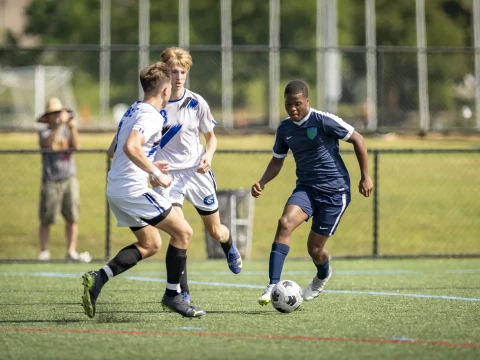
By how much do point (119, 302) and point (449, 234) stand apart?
436 inches

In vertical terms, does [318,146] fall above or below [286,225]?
above

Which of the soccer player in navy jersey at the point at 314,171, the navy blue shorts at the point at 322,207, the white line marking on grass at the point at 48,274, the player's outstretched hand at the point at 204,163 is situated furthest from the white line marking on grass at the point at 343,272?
the player's outstretched hand at the point at 204,163

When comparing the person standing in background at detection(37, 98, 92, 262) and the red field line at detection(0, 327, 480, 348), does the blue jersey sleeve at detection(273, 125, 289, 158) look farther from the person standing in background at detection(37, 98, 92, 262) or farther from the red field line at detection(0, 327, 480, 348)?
the person standing in background at detection(37, 98, 92, 262)

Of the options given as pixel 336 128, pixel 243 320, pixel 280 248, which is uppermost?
pixel 336 128

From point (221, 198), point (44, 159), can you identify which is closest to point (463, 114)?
point (221, 198)

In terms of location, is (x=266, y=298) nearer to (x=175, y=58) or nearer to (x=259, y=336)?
(x=259, y=336)

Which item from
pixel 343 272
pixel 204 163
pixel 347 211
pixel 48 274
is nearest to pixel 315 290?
pixel 204 163

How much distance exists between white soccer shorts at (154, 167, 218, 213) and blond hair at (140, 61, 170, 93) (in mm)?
1338

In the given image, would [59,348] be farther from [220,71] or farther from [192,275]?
[220,71]

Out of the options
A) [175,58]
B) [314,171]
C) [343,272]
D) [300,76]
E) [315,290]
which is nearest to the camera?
[175,58]

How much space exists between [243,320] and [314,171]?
162 cm

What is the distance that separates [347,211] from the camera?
1978 cm

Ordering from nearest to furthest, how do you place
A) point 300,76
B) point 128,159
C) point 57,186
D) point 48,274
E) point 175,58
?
point 128,159, point 175,58, point 48,274, point 57,186, point 300,76

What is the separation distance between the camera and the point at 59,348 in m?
6.51
